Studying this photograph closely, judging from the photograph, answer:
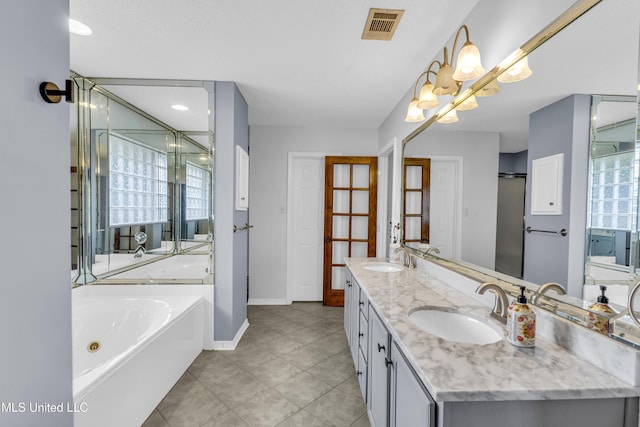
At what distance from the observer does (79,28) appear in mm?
1810

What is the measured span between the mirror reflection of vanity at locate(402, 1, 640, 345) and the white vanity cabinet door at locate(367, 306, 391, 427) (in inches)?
24.7

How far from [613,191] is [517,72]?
27.2 inches

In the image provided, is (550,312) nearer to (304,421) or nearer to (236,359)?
(304,421)

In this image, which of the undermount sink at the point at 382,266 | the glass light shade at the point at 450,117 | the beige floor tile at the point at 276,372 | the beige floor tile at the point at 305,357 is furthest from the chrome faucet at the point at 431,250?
the beige floor tile at the point at 276,372

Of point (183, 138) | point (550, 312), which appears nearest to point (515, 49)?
point (550, 312)

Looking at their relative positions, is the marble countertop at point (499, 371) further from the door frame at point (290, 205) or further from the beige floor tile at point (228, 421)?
the door frame at point (290, 205)

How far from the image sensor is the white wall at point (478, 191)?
149 cm

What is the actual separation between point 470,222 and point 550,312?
751mm

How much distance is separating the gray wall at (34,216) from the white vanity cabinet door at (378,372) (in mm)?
1224

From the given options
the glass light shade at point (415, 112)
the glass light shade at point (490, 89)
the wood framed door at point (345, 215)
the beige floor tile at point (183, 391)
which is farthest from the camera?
the wood framed door at point (345, 215)

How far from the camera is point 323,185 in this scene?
403 centimetres

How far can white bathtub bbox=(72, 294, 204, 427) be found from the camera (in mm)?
1427

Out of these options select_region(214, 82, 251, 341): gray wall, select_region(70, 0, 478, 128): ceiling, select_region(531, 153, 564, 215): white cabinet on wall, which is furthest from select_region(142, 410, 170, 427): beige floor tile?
select_region(70, 0, 478, 128): ceiling

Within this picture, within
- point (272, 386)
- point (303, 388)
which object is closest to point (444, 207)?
point (303, 388)
